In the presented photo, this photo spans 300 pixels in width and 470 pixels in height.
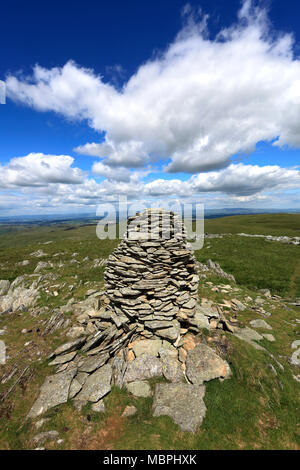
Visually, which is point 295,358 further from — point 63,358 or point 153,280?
point 63,358

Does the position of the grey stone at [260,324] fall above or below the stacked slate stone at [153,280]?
below

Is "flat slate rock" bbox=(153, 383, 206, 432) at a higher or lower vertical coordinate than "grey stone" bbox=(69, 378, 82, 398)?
lower

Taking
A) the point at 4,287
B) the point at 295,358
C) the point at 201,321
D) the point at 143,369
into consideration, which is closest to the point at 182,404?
the point at 143,369

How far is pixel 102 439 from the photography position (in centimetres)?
639

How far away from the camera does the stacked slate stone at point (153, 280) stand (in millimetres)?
10719

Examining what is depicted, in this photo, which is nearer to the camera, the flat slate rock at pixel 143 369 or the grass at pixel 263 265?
the flat slate rock at pixel 143 369

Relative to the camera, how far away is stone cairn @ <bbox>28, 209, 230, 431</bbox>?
7.73 meters

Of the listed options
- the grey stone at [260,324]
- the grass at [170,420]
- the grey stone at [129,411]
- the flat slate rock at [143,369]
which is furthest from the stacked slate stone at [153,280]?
the grey stone at [260,324]

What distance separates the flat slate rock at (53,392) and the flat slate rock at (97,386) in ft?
2.36

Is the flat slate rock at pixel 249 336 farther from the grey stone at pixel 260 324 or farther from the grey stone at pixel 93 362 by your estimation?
the grey stone at pixel 93 362

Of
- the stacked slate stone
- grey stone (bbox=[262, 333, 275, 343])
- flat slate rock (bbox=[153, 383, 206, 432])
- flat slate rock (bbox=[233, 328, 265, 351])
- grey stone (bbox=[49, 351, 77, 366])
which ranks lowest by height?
flat slate rock (bbox=[153, 383, 206, 432])

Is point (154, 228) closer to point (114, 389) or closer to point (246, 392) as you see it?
point (114, 389)

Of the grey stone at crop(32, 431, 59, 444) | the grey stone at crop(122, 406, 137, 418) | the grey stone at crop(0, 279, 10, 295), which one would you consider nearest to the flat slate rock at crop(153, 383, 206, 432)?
the grey stone at crop(122, 406, 137, 418)

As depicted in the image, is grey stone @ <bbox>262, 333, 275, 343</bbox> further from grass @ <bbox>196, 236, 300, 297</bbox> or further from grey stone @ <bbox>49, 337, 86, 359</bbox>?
grey stone @ <bbox>49, 337, 86, 359</bbox>
